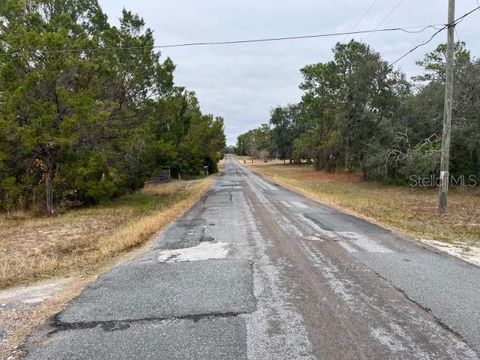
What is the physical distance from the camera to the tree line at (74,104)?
15078mm

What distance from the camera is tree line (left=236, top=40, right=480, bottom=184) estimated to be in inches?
915

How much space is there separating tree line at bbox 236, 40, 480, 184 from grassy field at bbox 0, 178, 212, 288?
643 inches

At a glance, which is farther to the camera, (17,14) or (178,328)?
(17,14)

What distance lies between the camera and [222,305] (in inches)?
187

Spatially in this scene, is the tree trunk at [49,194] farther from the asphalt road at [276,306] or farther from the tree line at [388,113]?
the tree line at [388,113]

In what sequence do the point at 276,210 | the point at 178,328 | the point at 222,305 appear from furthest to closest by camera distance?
the point at 276,210, the point at 222,305, the point at 178,328

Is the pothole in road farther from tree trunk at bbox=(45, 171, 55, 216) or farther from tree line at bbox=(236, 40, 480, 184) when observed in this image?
tree line at bbox=(236, 40, 480, 184)

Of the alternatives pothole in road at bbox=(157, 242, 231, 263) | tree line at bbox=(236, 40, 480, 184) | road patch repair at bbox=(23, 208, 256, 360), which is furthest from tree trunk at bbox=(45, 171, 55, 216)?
tree line at bbox=(236, 40, 480, 184)

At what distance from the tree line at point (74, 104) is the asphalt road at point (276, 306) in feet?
32.3

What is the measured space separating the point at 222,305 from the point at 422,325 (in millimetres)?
2157

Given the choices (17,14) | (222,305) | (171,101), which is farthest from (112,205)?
(222,305)

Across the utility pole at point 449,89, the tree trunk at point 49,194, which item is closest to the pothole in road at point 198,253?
the utility pole at point 449,89

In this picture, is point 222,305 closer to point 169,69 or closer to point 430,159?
point 169,69

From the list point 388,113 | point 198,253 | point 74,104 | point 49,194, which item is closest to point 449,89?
point 198,253
